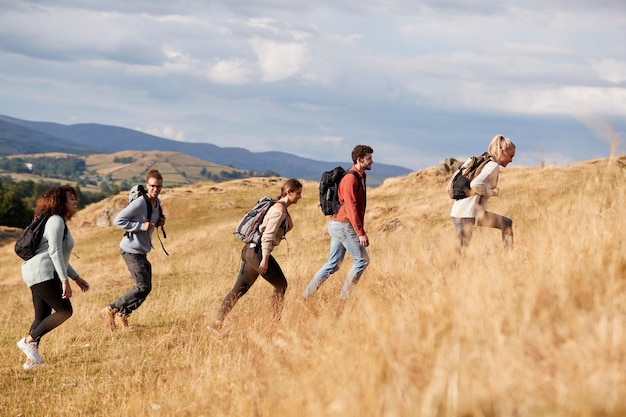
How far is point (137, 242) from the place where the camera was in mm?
10297

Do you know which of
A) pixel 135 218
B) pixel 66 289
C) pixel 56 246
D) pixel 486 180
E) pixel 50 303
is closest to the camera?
pixel 56 246

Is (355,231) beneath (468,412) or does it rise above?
above

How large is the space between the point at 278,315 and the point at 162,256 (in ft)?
67.3

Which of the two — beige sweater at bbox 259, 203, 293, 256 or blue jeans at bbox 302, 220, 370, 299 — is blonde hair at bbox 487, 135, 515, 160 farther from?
beige sweater at bbox 259, 203, 293, 256

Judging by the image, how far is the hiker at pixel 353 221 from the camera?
9297 millimetres

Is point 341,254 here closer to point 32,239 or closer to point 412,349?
point 32,239

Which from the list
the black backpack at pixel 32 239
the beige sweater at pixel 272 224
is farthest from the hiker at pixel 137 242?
the beige sweater at pixel 272 224

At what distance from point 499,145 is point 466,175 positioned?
24.4 inches

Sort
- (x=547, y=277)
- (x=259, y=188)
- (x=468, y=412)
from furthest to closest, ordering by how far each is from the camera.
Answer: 1. (x=259, y=188)
2. (x=547, y=277)
3. (x=468, y=412)

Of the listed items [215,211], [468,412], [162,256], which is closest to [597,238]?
[468,412]

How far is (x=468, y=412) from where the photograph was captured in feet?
12.0

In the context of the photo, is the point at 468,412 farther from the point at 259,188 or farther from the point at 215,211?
the point at 259,188

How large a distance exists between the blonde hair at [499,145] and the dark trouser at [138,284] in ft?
18.2

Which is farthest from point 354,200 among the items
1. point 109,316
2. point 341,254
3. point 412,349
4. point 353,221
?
point 412,349
